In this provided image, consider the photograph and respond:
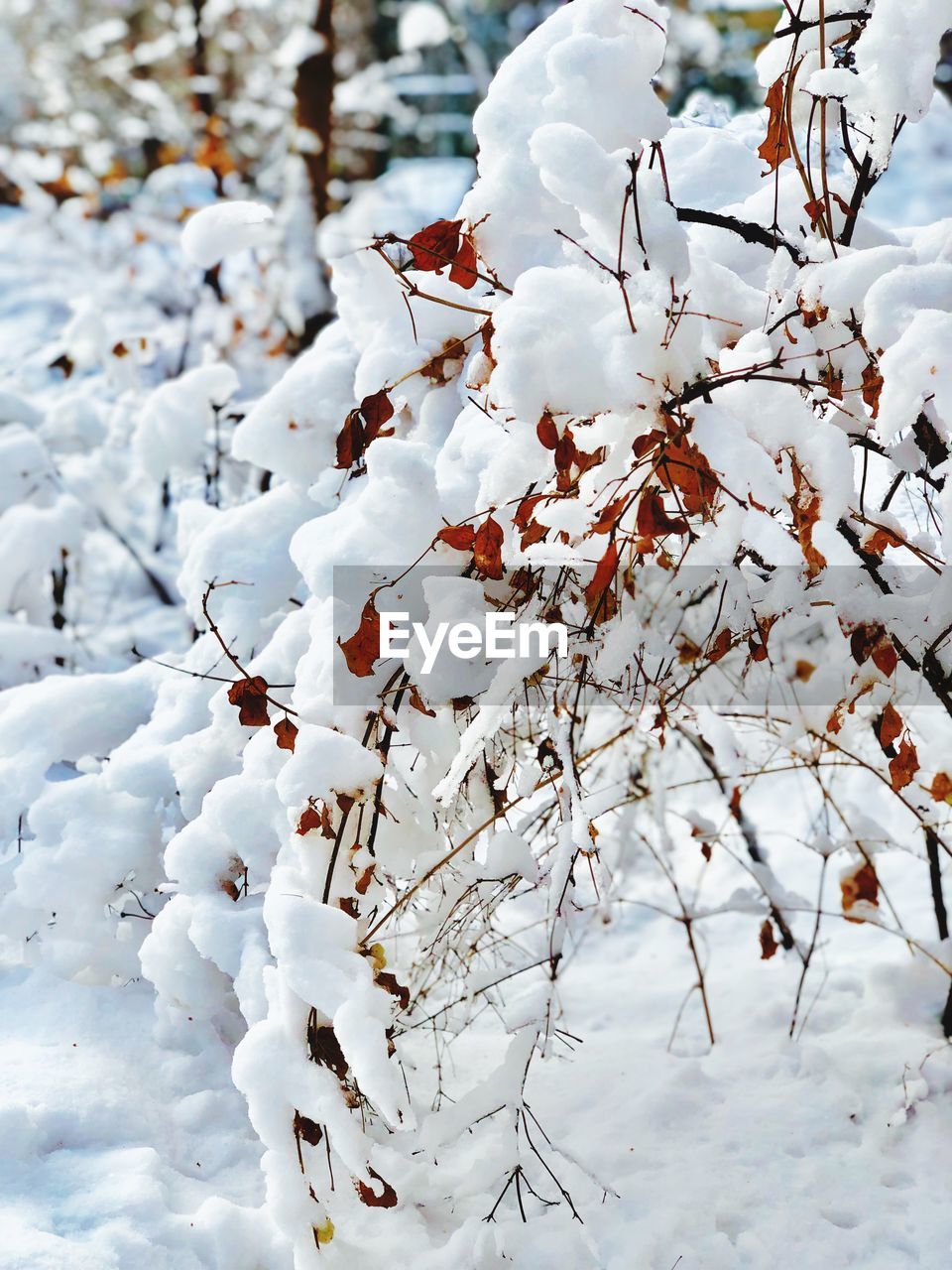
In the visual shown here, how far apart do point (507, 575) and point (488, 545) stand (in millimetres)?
199

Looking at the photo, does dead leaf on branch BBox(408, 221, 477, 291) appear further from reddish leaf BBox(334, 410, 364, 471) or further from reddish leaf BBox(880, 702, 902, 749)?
reddish leaf BBox(880, 702, 902, 749)

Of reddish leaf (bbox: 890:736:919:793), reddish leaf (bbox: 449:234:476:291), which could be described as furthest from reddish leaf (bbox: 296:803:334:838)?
reddish leaf (bbox: 890:736:919:793)

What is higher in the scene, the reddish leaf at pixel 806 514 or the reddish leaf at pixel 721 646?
the reddish leaf at pixel 806 514

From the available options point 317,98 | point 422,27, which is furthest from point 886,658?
point 422,27

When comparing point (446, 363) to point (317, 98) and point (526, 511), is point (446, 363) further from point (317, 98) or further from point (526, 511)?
point (317, 98)

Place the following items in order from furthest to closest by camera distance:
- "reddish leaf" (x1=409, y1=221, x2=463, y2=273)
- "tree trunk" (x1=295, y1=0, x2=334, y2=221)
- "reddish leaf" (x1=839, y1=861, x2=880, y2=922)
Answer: "tree trunk" (x1=295, y1=0, x2=334, y2=221) → "reddish leaf" (x1=839, y1=861, x2=880, y2=922) → "reddish leaf" (x1=409, y1=221, x2=463, y2=273)

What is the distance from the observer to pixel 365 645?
146 centimetres

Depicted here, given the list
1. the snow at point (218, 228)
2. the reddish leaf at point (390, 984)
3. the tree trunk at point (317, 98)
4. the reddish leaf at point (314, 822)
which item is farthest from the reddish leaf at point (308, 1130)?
the tree trunk at point (317, 98)

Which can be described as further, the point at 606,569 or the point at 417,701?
the point at 417,701

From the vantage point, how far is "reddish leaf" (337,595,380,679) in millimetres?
1461

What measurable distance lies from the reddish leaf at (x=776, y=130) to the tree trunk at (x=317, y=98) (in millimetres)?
4615

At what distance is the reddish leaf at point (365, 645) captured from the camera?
1461 millimetres

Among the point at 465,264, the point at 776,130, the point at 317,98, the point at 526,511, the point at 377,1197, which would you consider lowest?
the point at 377,1197

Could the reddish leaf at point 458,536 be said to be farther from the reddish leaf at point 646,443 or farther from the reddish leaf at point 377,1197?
the reddish leaf at point 377,1197
